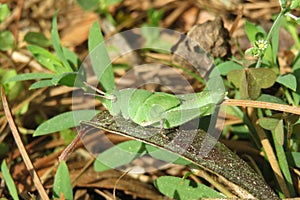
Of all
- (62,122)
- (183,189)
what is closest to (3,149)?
(62,122)

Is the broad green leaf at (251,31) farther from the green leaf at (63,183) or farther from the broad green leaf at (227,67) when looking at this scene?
the green leaf at (63,183)

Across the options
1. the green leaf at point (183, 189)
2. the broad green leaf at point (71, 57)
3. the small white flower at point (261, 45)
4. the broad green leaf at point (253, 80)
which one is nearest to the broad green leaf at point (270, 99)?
the broad green leaf at point (253, 80)

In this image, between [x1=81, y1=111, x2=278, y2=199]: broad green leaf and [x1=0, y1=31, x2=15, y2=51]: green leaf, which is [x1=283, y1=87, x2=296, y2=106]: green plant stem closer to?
[x1=81, y1=111, x2=278, y2=199]: broad green leaf

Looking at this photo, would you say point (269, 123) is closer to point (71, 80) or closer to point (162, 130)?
point (162, 130)

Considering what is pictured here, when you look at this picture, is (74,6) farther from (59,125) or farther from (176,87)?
(59,125)

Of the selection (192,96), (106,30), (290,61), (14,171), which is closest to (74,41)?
(106,30)
